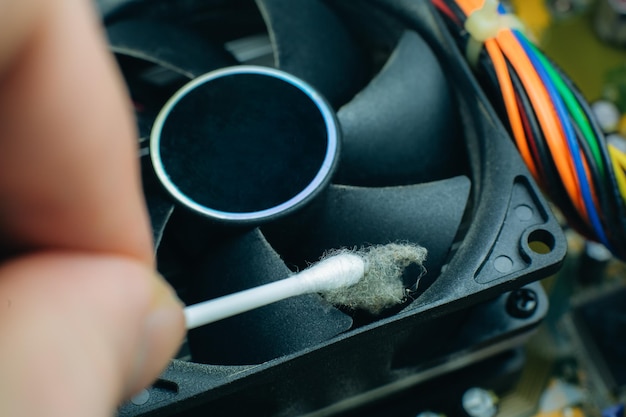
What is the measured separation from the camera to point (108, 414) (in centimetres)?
46

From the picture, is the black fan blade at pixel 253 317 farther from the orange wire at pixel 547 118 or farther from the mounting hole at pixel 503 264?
the orange wire at pixel 547 118

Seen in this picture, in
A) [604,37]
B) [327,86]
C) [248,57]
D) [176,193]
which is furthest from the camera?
[604,37]

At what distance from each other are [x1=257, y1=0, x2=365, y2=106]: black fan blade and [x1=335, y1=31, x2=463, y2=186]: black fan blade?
0.24ft

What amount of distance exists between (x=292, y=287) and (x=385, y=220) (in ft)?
0.78

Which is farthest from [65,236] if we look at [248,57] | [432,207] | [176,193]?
[248,57]

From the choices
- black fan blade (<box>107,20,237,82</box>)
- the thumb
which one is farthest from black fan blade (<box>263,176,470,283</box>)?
the thumb

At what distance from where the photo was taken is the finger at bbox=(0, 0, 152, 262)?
388 millimetres

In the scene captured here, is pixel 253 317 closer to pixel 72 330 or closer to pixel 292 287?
pixel 292 287

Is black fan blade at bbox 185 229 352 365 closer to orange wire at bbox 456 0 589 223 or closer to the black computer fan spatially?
the black computer fan

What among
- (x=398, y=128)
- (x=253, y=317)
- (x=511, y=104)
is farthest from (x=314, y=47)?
(x=253, y=317)

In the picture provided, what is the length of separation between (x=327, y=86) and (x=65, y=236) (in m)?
0.61

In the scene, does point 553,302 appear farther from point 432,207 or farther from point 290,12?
point 290,12

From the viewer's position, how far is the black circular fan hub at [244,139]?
2.86ft

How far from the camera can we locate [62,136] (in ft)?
1.35
